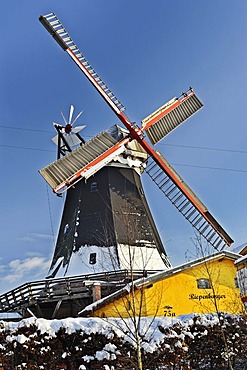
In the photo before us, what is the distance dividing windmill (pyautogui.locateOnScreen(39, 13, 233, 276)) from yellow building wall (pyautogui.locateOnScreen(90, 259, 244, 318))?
7.11ft

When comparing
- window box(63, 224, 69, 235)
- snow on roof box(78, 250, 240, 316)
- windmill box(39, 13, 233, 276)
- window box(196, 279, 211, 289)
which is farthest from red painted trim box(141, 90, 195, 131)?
window box(196, 279, 211, 289)

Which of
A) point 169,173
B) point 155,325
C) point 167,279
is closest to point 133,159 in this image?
point 169,173

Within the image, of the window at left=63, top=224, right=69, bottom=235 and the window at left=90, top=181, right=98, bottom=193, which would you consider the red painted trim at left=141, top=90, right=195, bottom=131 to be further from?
the window at left=63, top=224, right=69, bottom=235

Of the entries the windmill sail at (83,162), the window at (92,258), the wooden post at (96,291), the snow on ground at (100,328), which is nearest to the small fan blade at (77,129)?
the windmill sail at (83,162)

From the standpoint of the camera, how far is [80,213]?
19062mm

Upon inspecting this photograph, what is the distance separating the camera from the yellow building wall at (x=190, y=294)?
589 inches

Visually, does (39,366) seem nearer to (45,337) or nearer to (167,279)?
(45,337)

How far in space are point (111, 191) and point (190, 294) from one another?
6258 mm

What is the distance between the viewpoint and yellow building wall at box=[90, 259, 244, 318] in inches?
589

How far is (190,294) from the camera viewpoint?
15.6m

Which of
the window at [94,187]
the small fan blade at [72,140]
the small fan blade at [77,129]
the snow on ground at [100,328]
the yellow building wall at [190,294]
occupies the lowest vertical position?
the snow on ground at [100,328]

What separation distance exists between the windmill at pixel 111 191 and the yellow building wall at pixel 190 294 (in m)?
2.17

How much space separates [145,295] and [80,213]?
18.8 ft

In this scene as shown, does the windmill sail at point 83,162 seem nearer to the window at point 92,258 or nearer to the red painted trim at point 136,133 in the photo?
the red painted trim at point 136,133
